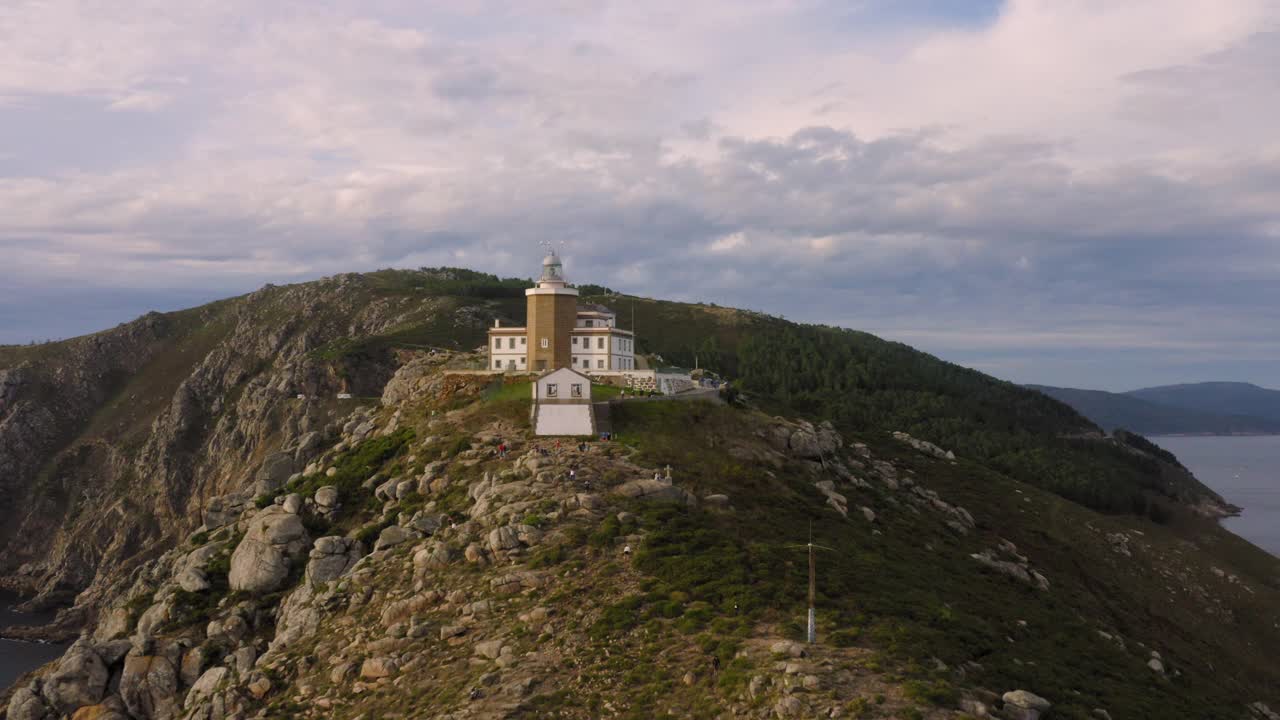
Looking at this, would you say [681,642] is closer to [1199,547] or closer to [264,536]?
[264,536]

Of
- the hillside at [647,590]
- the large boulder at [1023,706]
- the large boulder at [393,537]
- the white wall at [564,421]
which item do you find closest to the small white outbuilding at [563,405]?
the white wall at [564,421]

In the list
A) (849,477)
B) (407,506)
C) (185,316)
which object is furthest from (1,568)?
(849,477)

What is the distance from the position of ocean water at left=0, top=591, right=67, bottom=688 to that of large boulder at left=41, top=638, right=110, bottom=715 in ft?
181

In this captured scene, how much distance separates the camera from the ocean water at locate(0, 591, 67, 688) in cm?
9112

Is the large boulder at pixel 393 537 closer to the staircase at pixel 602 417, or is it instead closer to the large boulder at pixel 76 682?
the large boulder at pixel 76 682

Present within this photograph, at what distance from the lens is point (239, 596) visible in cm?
4706

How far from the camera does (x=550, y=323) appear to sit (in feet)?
232

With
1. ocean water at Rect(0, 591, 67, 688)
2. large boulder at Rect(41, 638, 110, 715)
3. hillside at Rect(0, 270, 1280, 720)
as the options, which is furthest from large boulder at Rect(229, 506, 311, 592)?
ocean water at Rect(0, 591, 67, 688)

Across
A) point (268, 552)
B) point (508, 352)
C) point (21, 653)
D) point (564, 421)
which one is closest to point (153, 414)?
point (21, 653)

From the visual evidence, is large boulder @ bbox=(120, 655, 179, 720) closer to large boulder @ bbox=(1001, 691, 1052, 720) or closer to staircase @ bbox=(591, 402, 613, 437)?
staircase @ bbox=(591, 402, 613, 437)

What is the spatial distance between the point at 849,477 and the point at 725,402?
11024mm

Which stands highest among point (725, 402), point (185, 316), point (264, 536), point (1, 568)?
point (185, 316)

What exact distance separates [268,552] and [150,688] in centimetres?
830

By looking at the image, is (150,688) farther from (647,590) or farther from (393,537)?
(647,590)
